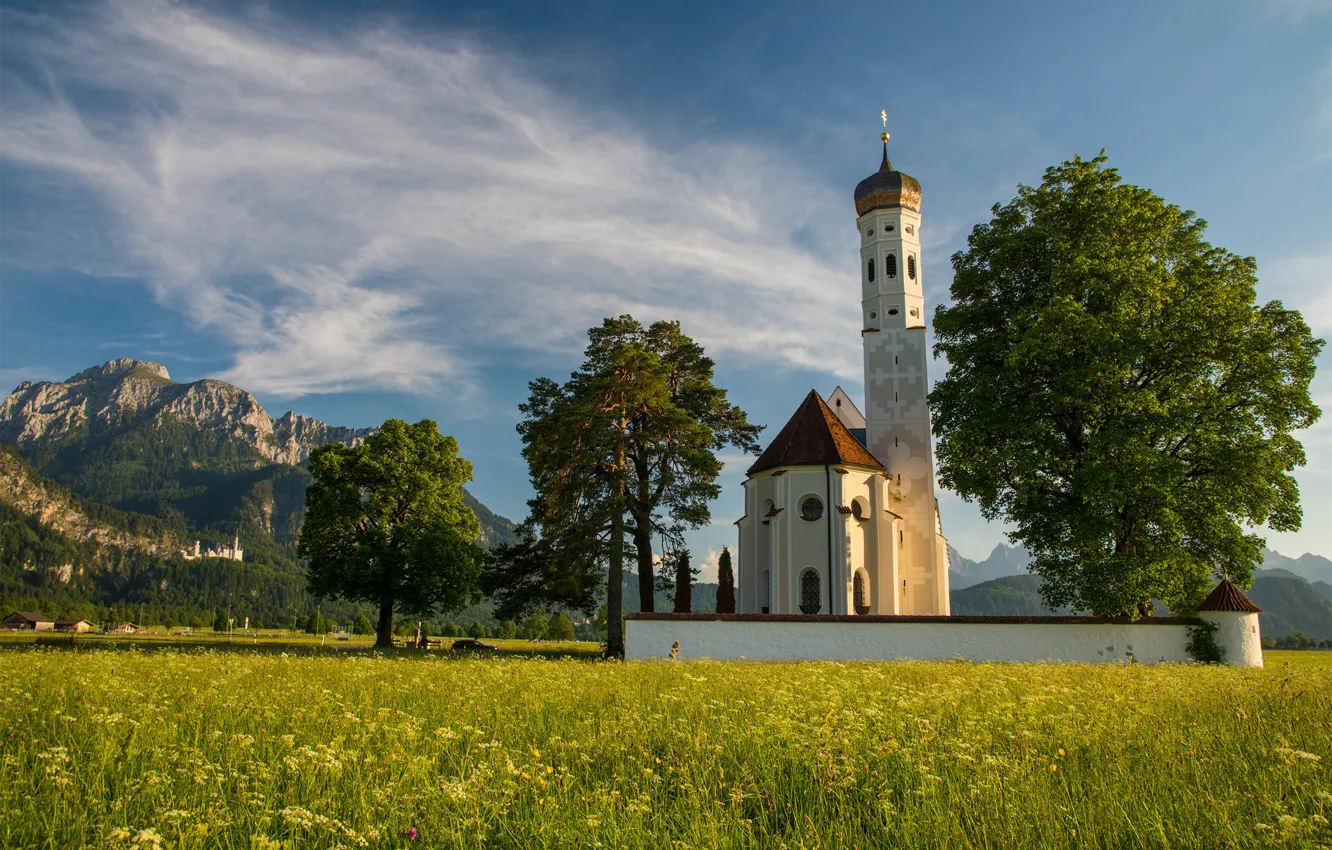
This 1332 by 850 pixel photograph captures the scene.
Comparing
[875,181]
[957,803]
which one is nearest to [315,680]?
[957,803]

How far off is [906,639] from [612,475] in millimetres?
11957

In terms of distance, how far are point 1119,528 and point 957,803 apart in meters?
21.9

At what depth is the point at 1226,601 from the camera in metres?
23.7

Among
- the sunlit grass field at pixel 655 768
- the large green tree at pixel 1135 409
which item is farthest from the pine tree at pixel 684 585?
the sunlit grass field at pixel 655 768

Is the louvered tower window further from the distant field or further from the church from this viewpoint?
the distant field

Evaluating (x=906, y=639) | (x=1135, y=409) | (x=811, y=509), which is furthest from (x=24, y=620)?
(x=1135, y=409)

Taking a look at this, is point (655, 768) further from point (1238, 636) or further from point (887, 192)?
point (887, 192)

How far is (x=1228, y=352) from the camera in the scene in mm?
24250

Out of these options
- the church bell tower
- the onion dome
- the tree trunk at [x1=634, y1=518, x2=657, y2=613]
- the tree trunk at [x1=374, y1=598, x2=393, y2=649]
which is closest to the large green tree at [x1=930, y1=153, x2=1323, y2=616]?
the church bell tower

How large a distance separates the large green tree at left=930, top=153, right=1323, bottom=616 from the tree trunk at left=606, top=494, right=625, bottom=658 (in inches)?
471

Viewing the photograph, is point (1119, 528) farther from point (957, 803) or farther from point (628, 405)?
point (957, 803)

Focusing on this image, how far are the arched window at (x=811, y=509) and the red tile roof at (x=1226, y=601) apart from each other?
14816 millimetres

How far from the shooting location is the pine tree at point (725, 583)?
4016cm

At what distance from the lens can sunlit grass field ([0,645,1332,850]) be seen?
4.64 metres
